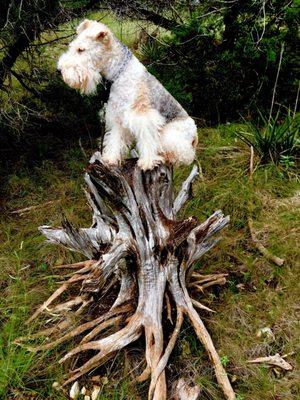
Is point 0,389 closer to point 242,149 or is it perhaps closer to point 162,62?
point 242,149

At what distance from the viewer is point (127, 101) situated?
9.85 feet

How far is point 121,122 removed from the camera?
10.1 feet

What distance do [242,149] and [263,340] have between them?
2.56 meters

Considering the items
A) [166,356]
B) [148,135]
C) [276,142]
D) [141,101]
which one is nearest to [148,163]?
[148,135]

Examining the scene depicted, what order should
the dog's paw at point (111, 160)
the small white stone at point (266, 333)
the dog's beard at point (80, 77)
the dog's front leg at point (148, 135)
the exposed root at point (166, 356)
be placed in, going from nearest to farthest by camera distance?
1. the dog's beard at point (80, 77)
2. the dog's front leg at point (148, 135)
3. the exposed root at point (166, 356)
4. the dog's paw at point (111, 160)
5. the small white stone at point (266, 333)

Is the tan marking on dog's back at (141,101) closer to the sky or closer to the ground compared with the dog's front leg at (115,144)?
closer to the sky

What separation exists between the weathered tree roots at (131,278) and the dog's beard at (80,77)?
59 centimetres

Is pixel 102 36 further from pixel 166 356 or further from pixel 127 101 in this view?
pixel 166 356

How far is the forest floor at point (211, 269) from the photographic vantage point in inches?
128

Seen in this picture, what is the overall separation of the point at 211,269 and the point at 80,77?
7.38ft

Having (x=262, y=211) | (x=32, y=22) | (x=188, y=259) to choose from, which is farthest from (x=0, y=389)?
(x=32, y=22)

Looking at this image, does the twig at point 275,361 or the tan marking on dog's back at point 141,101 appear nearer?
the tan marking on dog's back at point 141,101

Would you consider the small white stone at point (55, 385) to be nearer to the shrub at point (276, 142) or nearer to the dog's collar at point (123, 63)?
the dog's collar at point (123, 63)

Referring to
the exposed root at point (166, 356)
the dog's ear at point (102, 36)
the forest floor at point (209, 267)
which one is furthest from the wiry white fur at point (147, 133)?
the forest floor at point (209, 267)
